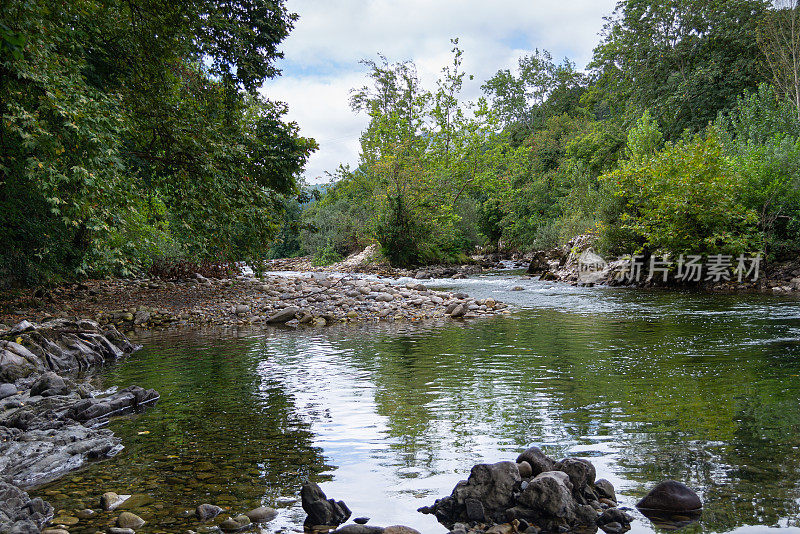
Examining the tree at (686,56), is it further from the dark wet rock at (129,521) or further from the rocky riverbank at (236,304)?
the dark wet rock at (129,521)

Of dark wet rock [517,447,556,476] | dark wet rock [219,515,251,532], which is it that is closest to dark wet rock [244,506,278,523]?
dark wet rock [219,515,251,532]

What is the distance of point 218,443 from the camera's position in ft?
14.6

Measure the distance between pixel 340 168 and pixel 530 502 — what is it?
115ft

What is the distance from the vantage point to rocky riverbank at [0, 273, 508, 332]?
13125mm

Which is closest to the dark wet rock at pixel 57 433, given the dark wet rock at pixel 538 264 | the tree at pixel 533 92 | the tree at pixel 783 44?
the dark wet rock at pixel 538 264

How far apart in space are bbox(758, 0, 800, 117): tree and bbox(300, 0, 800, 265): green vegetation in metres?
0.09

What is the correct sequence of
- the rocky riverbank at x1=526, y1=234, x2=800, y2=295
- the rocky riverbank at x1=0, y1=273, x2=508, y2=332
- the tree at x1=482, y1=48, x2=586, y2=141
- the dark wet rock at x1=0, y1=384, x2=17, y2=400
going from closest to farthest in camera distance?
the dark wet rock at x1=0, y1=384, x2=17, y2=400 < the rocky riverbank at x1=0, y1=273, x2=508, y2=332 < the rocky riverbank at x1=526, y1=234, x2=800, y2=295 < the tree at x1=482, y1=48, x2=586, y2=141

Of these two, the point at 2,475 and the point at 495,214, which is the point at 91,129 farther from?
the point at 495,214

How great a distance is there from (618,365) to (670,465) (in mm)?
3638

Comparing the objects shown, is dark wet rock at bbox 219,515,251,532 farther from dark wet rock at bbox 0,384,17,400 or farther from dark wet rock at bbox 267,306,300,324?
dark wet rock at bbox 267,306,300,324

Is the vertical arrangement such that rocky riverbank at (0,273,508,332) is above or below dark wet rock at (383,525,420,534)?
above

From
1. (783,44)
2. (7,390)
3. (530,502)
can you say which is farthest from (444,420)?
(783,44)

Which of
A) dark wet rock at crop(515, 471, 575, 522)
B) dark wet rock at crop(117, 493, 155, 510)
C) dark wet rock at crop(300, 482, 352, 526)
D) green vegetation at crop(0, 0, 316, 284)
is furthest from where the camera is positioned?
green vegetation at crop(0, 0, 316, 284)

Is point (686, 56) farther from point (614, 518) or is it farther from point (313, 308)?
point (614, 518)
